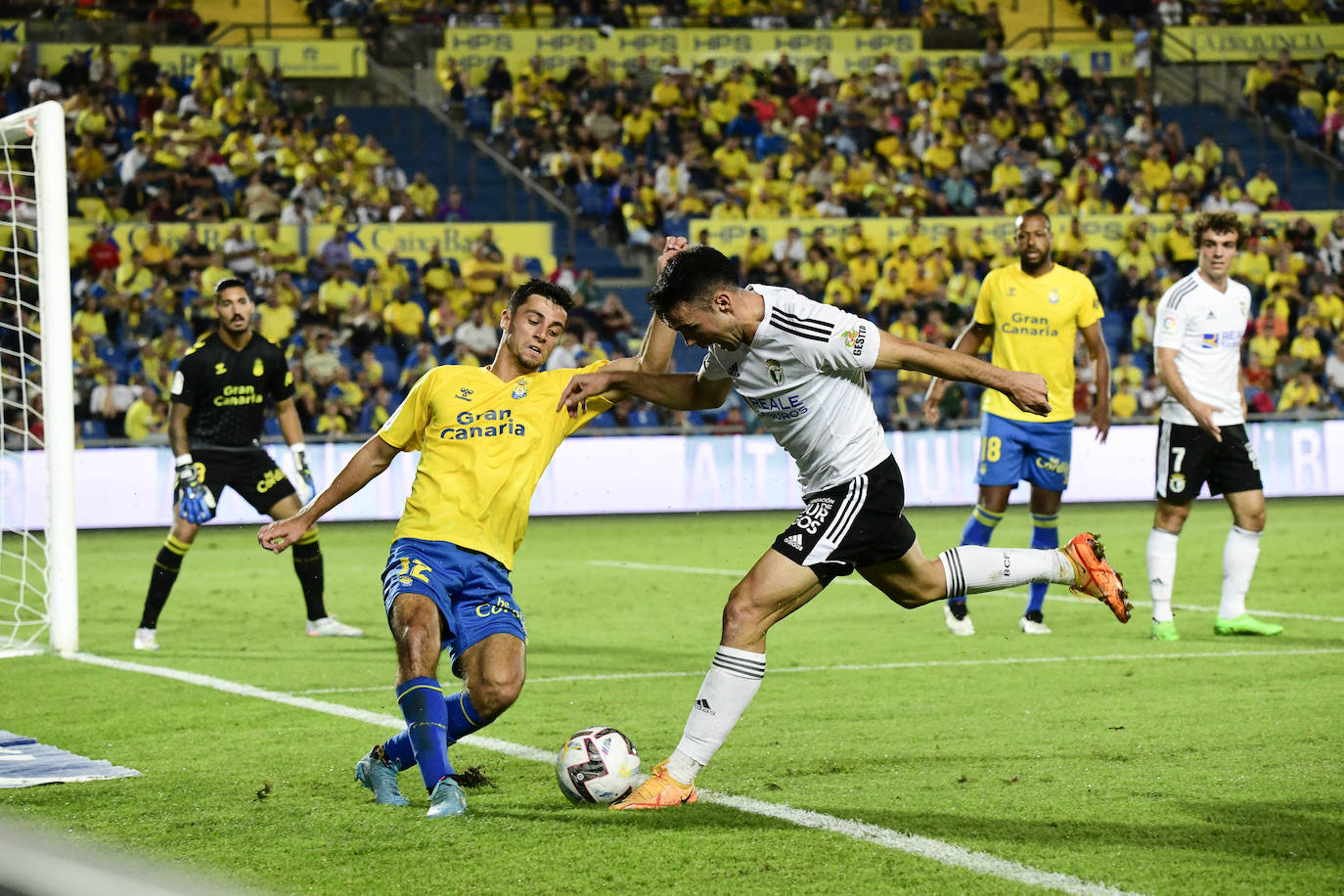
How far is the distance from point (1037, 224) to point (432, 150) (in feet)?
64.5

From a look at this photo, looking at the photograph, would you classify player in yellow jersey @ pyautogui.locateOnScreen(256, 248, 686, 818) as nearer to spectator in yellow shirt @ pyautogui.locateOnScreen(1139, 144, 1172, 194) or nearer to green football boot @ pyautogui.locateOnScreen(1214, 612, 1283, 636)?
green football boot @ pyautogui.locateOnScreen(1214, 612, 1283, 636)

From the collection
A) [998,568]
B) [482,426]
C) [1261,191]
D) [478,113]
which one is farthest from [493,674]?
[1261,191]

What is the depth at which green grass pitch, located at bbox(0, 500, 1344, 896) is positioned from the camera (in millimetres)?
4219

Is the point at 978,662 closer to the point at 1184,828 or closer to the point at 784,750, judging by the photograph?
the point at 784,750

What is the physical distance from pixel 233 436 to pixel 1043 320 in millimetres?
5078

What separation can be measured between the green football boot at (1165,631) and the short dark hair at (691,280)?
4.90 meters

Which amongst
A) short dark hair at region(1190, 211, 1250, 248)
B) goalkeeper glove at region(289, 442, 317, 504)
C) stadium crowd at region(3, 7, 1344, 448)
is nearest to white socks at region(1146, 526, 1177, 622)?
short dark hair at region(1190, 211, 1250, 248)

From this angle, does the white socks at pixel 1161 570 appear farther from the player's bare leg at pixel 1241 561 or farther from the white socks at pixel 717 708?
the white socks at pixel 717 708

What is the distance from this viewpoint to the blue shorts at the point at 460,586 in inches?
208

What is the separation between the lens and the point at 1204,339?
29.8 feet

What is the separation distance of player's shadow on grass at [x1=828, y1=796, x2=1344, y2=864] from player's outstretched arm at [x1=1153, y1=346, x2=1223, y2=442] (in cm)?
433

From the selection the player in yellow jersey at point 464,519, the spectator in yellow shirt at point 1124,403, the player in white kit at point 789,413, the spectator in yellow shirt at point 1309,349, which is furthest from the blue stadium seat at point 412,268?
the player in white kit at point 789,413

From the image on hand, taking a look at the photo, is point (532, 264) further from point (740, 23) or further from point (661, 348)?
point (661, 348)

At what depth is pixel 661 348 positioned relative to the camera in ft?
18.6
